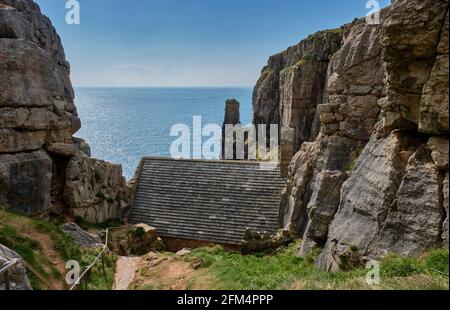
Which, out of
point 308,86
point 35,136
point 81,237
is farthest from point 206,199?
point 308,86

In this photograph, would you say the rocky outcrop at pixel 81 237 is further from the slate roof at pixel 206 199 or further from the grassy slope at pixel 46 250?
the slate roof at pixel 206 199

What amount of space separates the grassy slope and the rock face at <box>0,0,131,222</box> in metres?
2.47

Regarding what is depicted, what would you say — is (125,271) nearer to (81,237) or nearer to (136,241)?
(81,237)

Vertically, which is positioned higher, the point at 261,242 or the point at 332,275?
the point at 332,275

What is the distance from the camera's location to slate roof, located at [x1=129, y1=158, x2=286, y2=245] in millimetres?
21328

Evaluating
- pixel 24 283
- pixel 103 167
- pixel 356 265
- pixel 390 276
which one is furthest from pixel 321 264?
pixel 103 167

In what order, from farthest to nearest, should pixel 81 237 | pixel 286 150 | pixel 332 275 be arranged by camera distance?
pixel 286 150, pixel 81 237, pixel 332 275

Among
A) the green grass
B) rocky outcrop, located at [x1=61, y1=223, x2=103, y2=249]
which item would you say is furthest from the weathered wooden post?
rocky outcrop, located at [x1=61, y1=223, x2=103, y2=249]

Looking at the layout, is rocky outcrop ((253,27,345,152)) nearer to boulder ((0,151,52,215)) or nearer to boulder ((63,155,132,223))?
boulder ((63,155,132,223))

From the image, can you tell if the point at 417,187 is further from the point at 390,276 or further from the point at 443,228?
the point at 390,276

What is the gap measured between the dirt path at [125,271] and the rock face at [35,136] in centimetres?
522

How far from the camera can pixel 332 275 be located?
959 centimetres

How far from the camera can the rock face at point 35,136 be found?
671 inches

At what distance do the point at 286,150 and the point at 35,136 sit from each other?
13935 mm
